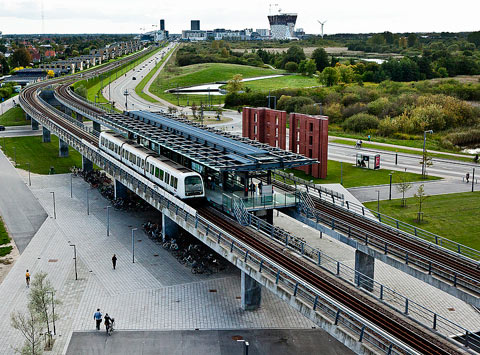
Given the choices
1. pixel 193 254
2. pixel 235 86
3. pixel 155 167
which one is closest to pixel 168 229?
pixel 193 254

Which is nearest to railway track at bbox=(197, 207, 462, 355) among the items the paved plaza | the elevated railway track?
the elevated railway track

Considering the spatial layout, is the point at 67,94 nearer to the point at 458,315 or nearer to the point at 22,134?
the point at 22,134

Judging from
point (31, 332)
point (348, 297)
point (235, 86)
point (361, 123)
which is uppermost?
point (235, 86)

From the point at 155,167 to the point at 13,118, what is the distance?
3176 inches

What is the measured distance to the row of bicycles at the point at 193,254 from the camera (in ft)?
131

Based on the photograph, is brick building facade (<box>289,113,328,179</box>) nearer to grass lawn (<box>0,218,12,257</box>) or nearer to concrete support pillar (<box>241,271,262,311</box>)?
concrete support pillar (<box>241,271,262,311</box>)

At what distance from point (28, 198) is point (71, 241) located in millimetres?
15976

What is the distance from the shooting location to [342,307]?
25.3 m

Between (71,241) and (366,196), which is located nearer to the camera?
(71,241)

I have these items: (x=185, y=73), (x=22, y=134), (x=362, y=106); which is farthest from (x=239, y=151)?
(x=185, y=73)

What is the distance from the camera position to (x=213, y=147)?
4447cm

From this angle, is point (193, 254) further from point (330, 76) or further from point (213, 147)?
point (330, 76)

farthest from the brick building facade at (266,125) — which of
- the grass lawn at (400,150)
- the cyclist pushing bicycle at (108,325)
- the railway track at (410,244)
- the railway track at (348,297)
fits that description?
the cyclist pushing bicycle at (108,325)

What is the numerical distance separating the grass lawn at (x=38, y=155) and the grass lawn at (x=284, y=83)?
77.8 metres
